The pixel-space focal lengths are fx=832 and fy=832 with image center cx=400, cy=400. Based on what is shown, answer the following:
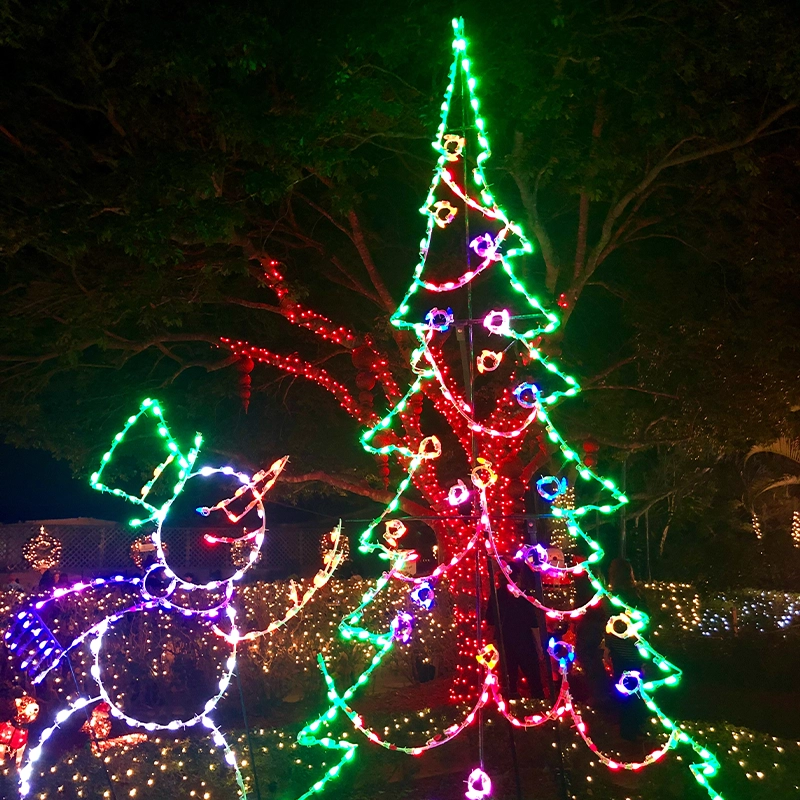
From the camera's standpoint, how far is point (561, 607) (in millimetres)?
11500

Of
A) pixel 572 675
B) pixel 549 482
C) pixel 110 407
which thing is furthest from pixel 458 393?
pixel 110 407

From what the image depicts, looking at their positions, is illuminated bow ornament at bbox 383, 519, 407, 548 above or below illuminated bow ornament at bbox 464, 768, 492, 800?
above

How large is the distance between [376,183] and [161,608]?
575 centimetres

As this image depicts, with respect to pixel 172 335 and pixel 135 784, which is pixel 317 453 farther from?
pixel 135 784

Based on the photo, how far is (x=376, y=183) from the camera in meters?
10.4

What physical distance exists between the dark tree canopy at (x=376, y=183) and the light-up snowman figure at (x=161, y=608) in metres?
1.90

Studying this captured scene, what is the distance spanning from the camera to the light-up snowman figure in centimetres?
596

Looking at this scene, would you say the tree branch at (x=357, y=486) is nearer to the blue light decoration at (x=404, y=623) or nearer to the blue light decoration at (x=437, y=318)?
the blue light decoration at (x=404, y=623)

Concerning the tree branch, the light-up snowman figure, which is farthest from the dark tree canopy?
the light-up snowman figure

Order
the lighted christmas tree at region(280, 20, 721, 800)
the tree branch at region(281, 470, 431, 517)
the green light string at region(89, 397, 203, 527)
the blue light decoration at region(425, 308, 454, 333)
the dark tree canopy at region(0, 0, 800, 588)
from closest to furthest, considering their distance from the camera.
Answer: the green light string at region(89, 397, 203, 527) < the blue light decoration at region(425, 308, 454, 333) < the lighted christmas tree at region(280, 20, 721, 800) < the dark tree canopy at region(0, 0, 800, 588) < the tree branch at region(281, 470, 431, 517)

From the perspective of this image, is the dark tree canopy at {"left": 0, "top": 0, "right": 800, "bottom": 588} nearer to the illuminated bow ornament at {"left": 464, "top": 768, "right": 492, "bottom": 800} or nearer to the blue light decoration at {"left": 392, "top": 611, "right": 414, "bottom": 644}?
the blue light decoration at {"left": 392, "top": 611, "right": 414, "bottom": 644}

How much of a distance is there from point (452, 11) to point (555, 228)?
381 cm

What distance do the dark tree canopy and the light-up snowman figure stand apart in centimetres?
190

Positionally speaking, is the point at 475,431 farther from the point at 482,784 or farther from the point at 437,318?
the point at 482,784
